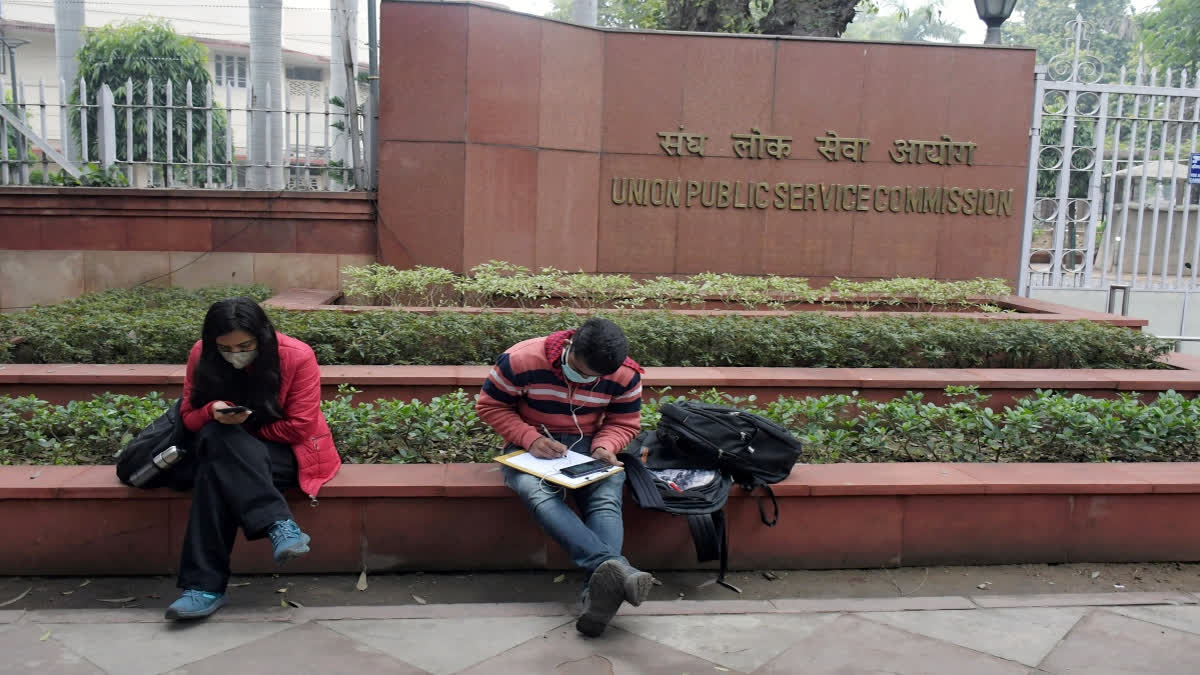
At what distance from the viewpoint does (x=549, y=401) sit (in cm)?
439

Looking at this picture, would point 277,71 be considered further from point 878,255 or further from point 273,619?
point 273,619

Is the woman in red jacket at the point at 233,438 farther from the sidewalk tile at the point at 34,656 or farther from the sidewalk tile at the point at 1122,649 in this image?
the sidewalk tile at the point at 1122,649

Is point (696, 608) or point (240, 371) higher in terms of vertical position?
point (240, 371)

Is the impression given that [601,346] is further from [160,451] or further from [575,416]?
[160,451]

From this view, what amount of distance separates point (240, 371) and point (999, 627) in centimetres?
311

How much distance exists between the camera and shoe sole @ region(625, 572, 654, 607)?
3650mm

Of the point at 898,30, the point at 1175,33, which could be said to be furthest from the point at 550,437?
the point at 898,30

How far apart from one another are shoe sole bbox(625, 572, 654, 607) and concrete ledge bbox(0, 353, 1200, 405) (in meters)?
2.77

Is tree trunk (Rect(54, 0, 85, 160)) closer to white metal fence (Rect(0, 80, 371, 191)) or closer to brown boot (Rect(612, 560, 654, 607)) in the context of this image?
white metal fence (Rect(0, 80, 371, 191))

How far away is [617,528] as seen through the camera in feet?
13.4

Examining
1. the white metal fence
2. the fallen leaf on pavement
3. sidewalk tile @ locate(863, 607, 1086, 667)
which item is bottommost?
the fallen leaf on pavement

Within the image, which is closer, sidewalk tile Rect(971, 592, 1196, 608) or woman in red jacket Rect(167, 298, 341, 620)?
woman in red jacket Rect(167, 298, 341, 620)

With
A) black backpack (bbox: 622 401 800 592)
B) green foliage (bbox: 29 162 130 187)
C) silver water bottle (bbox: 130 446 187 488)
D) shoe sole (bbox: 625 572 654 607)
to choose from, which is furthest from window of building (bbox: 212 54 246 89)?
shoe sole (bbox: 625 572 654 607)

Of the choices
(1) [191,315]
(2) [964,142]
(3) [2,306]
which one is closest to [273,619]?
(1) [191,315]
